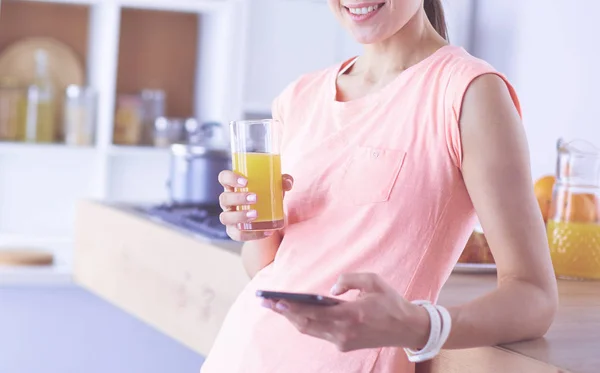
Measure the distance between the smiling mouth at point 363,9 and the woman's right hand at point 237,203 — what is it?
0.23 m

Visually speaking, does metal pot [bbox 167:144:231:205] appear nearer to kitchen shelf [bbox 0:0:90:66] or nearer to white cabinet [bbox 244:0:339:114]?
white cabinet [bbox 244:0:339:114]

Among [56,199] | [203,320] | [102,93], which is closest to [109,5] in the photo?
[102,93]

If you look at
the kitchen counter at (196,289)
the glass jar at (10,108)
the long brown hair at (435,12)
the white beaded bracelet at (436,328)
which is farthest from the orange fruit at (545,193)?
the glass jar at (10,108)

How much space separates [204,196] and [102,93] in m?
1.25

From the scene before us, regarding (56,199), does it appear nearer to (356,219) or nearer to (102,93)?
(102,93)

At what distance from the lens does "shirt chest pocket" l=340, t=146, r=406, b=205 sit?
3.56 feet

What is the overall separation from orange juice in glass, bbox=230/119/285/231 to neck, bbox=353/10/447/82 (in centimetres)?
17

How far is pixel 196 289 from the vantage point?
1937 mm

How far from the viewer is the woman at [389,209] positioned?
3.08 ft

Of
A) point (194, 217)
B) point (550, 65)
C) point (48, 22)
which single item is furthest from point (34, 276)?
point (550, 65)

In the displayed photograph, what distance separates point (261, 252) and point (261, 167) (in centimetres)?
14

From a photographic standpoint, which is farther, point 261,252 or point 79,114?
point 79,114

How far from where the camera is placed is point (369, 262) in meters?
1.09

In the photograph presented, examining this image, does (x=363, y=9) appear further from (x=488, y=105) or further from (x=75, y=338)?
(x=75, y=338)
